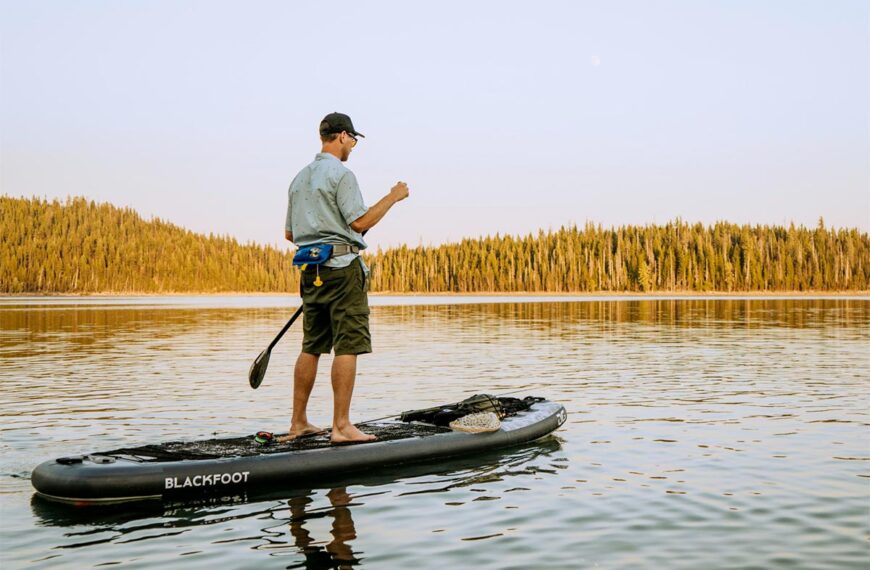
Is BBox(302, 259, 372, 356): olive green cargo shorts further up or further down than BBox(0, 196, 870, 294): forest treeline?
further down

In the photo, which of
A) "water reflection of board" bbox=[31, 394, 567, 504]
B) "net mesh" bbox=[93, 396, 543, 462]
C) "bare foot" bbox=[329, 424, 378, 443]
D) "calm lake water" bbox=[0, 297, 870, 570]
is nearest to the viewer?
"calm lake water" bbox=[0, 297, 870, 570]

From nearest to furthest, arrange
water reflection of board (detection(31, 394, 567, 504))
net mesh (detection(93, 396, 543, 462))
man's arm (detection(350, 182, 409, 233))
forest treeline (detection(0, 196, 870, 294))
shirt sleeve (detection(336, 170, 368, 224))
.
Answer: water reflection of board (detection(31, 394, 567, 504)) → net mesh (detection(93, 396, 543, 462)) → man's arm (detection(350, 182, 409, 233)) → shirt sleeve (detection(336, 170, 368, 224)) → forest treeline (detection(0, 196, 870, 294))

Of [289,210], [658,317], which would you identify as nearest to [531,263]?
[658,317]

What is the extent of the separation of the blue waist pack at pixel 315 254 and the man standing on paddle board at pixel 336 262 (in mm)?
12

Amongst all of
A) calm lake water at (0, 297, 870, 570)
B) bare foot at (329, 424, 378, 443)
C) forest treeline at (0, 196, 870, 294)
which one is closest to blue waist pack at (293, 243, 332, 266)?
bare foot at (329, 424, 378, 443)

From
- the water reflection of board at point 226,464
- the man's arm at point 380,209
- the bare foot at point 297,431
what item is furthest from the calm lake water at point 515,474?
the man's arm at point 380,209

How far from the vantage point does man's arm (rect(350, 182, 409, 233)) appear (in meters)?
8.71

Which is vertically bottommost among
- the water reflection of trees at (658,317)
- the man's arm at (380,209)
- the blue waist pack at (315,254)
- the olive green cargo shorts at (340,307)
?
the water reflection of trees at (658,317)

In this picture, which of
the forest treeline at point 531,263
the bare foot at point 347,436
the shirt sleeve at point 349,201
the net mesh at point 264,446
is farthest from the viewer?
the forest treeline at point 531,263

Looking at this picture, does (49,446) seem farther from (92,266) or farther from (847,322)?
(92,266)

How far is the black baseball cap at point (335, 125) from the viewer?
918 cm

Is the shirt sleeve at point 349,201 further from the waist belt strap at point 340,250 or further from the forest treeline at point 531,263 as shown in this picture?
the forest treeline at point 531,263

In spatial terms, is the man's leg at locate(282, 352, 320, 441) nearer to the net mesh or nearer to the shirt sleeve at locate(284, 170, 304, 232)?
the net mesh

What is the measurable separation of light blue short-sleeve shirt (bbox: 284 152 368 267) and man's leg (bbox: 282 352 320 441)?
108 cm
